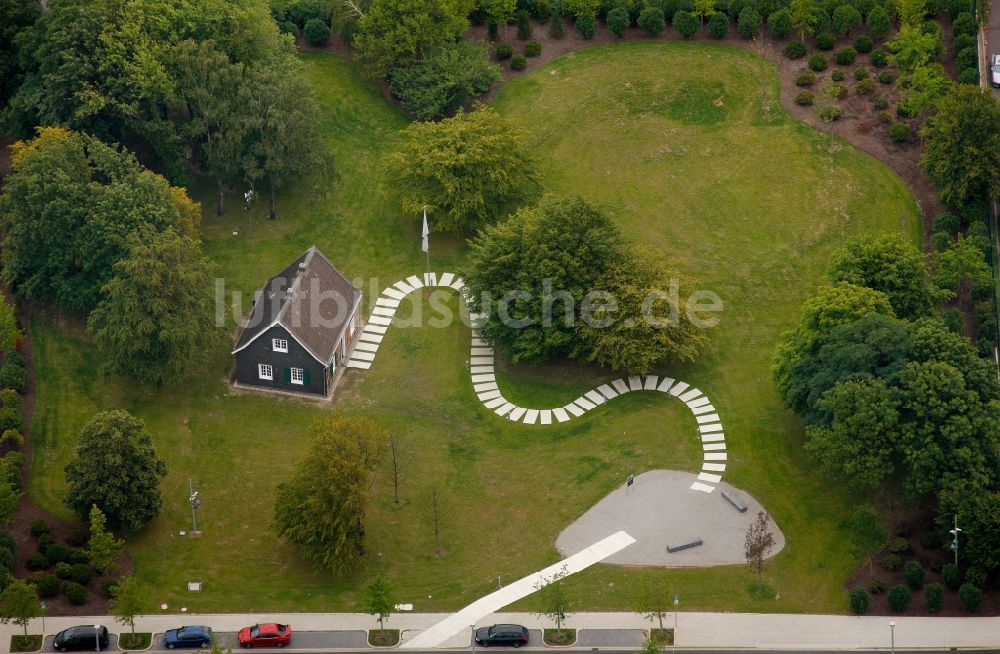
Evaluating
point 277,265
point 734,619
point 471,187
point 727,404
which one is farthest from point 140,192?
point 734,619

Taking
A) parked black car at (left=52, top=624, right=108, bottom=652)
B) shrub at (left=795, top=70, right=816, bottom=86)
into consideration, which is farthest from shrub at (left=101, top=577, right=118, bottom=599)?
shrub at (left=795, top=70, right=816, bottom=86)

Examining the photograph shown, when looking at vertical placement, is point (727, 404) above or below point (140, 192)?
below

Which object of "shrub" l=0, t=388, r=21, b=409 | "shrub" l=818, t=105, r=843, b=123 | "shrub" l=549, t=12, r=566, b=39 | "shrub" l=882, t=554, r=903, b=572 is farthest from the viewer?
"shrub" l=549, t=12, r=566, b=39

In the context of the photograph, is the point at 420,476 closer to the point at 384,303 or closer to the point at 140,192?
the point at 384,303

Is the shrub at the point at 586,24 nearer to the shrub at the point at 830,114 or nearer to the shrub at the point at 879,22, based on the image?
the shrub at the point at 830,114

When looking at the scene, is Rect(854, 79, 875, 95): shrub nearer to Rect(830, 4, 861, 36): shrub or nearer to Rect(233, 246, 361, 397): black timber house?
Rect(830, 4, 861, 36): shrub

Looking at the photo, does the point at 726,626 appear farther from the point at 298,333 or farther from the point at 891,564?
the point at 298,333

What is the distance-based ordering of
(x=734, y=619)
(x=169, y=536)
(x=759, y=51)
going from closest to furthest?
(x=734, y=619) < (x=169, y=536) < (x=759, y=51)
